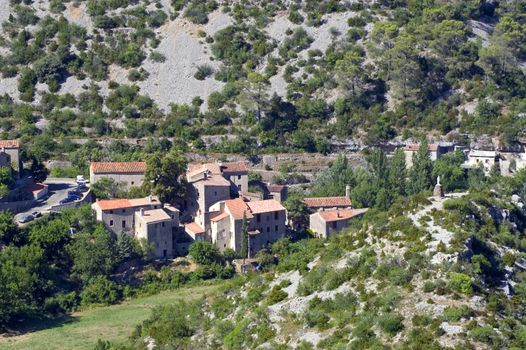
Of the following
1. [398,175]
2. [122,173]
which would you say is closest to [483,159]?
[398,175]

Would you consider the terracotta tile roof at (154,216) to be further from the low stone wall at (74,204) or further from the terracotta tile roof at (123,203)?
the low stone wall at (74,204)

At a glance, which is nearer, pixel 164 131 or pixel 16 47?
pixel 164 131

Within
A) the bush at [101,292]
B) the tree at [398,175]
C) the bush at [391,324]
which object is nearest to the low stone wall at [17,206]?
the bush at [101,292]

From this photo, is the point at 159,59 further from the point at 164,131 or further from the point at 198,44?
the point at 164,131

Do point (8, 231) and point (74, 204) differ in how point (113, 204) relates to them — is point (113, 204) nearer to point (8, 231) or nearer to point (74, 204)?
point (74, 204)

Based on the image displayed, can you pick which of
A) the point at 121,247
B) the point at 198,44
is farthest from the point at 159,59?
the point at 121,247

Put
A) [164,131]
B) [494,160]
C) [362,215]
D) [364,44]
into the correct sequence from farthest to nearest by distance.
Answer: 1. [364,44]
2. [164,131]
3. [494,160]
4. [362,215]
